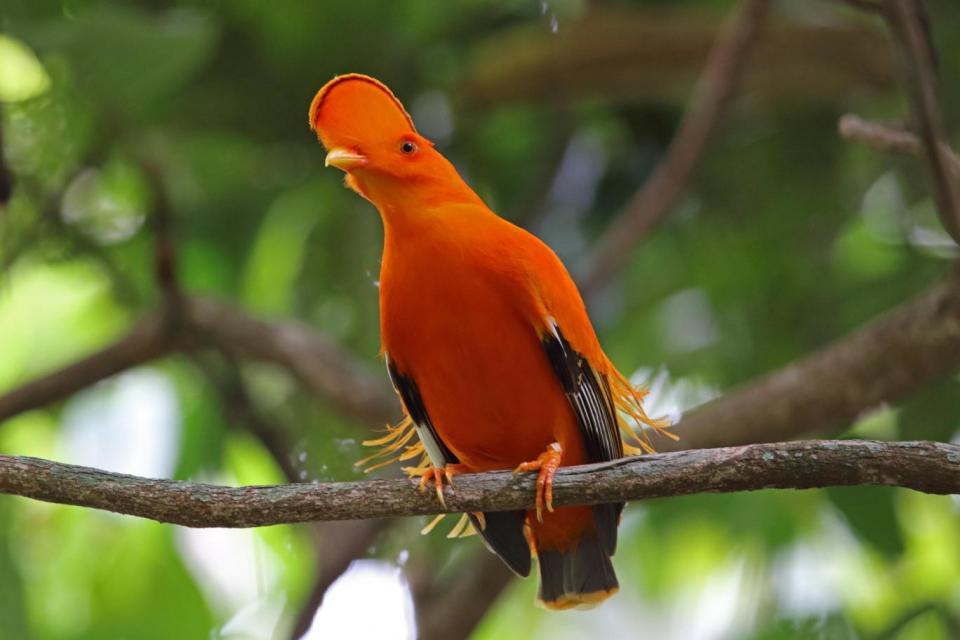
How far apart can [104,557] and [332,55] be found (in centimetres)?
226

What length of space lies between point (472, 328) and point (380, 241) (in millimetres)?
2294

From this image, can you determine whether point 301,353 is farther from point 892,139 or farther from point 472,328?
point 892,139

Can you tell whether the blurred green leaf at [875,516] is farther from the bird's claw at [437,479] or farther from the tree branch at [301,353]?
the bird's claw at [437,479]

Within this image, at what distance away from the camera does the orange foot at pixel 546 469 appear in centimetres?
262

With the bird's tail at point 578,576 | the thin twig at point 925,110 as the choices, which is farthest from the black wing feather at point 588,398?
the thin twig at point 925,110

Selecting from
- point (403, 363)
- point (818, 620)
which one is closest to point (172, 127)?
point (403, 363)

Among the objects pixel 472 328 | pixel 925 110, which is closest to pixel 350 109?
pixel 472 328

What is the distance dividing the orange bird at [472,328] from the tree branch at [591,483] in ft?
1.24

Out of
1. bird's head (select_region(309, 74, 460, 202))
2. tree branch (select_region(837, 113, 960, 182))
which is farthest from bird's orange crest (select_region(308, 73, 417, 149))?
tree branch (select_region(837, 113, 960, 182))

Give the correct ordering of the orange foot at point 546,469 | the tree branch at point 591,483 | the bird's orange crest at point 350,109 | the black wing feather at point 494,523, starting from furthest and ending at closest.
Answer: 1. the black wing feather at point 494,523
2. the bird's orange crest at point 350,109
3. the orange foot at point 546,469
4. the tree branch at point 591,483

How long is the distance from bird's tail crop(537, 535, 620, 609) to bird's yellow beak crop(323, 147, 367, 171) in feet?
4.16

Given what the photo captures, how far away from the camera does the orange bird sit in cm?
308

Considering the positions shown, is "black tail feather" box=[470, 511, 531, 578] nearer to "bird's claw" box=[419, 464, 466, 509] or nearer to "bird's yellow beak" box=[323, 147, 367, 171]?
"bird's claw" box=[419, 464, 466, 509]

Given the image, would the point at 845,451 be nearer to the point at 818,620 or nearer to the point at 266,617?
the point at 818,620
